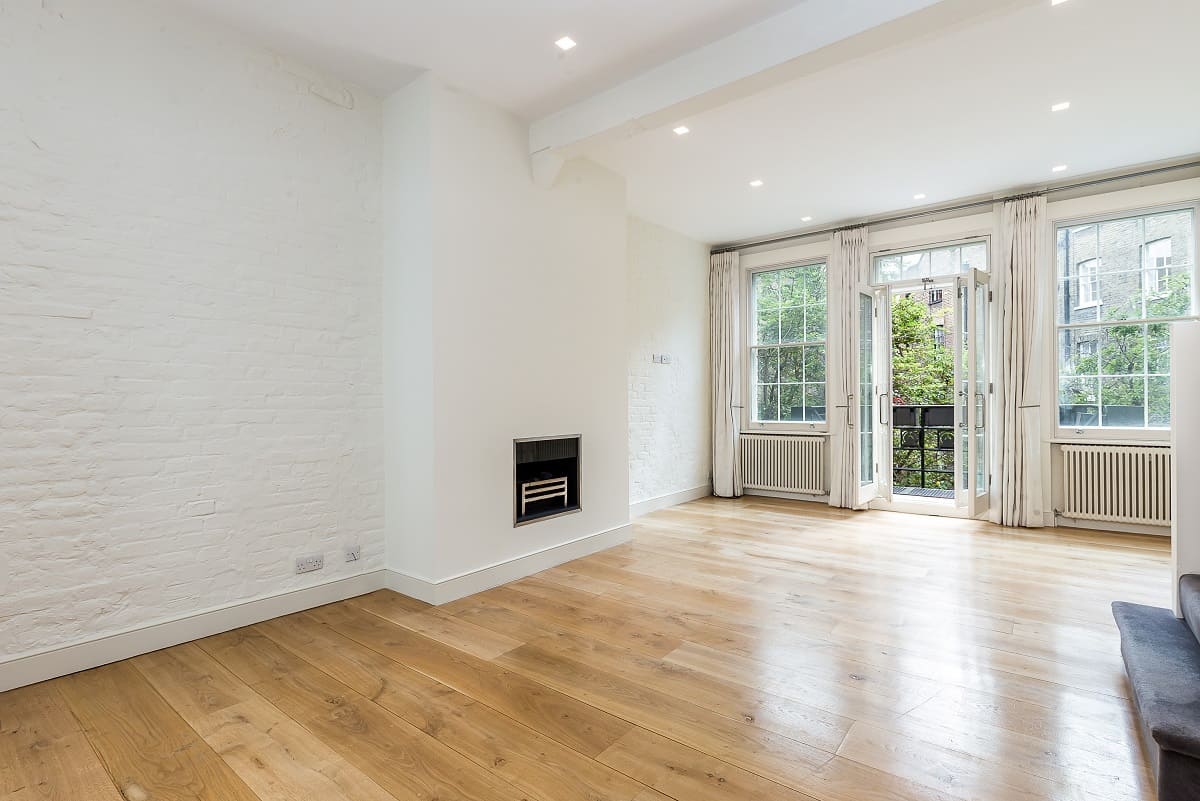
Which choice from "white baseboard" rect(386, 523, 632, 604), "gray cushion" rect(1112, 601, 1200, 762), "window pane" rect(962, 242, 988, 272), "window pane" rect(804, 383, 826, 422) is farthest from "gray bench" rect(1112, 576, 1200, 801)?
"window pane" rect(962, 242, 988, 272)

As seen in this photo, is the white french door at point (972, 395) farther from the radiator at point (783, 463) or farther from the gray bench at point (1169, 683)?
the gray bench at point (1169, 683)

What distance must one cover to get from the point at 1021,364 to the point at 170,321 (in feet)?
20.5

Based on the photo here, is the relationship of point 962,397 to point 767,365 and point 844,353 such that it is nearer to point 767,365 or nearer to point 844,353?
point 844,353

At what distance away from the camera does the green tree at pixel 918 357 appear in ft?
26.5

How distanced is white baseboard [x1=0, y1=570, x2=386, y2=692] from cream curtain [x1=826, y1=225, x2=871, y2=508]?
4.70m

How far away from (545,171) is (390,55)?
1124 mm

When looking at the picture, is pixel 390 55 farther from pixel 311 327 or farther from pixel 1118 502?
pixel 1118 502

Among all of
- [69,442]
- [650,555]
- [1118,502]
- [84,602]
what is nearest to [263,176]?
[69,442]

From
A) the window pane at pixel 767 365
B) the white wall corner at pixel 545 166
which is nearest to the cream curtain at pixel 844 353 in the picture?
the window pane at pixel 767 365

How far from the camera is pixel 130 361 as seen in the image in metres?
2.54

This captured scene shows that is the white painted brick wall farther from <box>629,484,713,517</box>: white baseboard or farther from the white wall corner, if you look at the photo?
<box>629,484,713,517</box>: white baseboard

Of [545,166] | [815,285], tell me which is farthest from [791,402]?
[545,166]

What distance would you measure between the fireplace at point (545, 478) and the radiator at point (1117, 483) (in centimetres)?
432

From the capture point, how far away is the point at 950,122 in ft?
12.7
